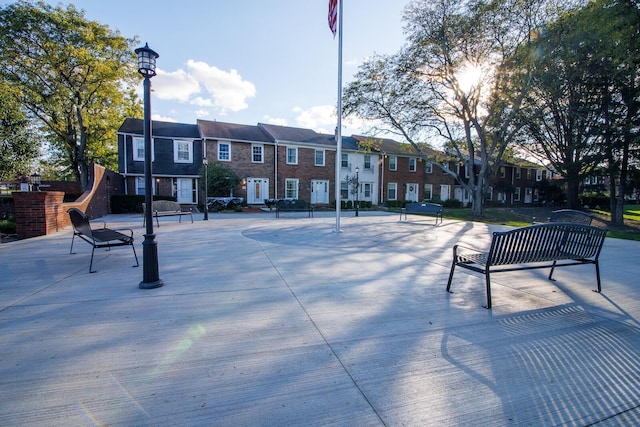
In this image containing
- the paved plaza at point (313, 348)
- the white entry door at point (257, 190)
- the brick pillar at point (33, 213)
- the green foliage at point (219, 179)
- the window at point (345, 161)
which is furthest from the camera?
the window at point (345, 161)

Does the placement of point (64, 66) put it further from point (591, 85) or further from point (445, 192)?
point (445, 192)

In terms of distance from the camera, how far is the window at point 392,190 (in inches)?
1230

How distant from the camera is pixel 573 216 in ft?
22.2

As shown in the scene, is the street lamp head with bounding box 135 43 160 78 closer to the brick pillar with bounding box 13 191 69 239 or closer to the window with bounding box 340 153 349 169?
the brick pillar with bounding box 13 191 69 239

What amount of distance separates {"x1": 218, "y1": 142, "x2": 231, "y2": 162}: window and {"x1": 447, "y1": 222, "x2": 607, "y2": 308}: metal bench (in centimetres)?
2207

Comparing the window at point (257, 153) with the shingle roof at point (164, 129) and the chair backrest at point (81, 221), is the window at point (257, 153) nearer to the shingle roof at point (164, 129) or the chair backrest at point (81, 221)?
the shingle roof at point (164, 129)

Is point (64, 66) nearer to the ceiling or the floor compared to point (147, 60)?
nearer to the ceiling

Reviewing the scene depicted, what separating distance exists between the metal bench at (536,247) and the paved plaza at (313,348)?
470 millimetres

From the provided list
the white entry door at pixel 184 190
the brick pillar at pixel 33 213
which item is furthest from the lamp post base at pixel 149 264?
the white entry door at pixel 184 190

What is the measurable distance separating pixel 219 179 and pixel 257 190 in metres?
3.96

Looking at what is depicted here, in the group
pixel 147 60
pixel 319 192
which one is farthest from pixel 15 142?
pixel 147 60

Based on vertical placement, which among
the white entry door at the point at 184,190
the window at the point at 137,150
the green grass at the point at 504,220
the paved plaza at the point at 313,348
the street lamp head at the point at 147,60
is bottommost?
the paved plaza at the point at 313,348

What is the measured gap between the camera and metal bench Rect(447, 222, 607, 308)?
4.06m

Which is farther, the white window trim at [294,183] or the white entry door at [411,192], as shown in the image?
the white entry door at [411,192]
